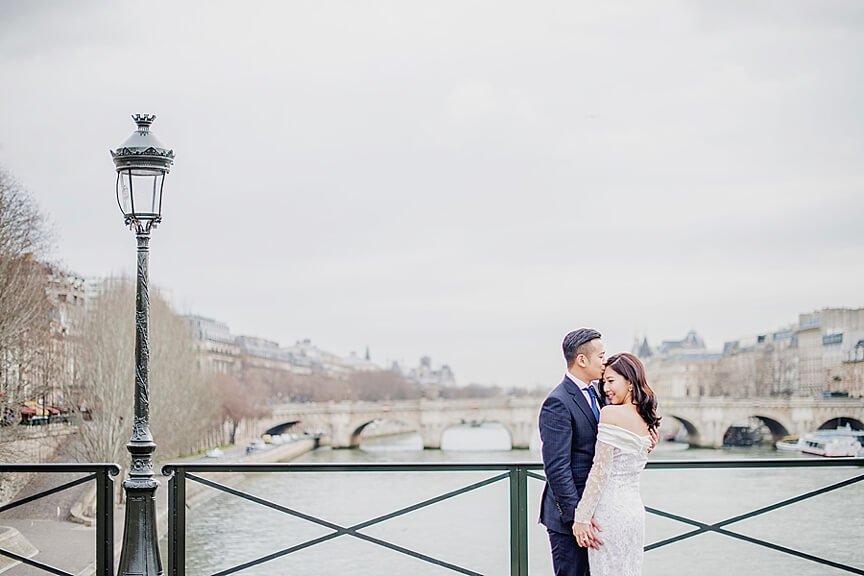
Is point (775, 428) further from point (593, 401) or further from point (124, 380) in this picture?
point (593, 401)

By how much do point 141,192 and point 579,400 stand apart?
9.36 feet

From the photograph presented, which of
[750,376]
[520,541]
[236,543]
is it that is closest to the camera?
[520,541]

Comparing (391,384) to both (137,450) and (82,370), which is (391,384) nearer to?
(82,370)

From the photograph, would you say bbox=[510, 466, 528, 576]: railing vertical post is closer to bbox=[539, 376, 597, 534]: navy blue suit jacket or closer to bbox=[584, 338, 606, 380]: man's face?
bbox=[539, 376, 597, 534]: navy blue suit jacket

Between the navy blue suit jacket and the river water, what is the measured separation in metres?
→ 6.73

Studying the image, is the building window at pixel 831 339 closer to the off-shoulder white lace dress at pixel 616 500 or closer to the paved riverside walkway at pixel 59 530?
the paved riverside walkway at pixel 59 530

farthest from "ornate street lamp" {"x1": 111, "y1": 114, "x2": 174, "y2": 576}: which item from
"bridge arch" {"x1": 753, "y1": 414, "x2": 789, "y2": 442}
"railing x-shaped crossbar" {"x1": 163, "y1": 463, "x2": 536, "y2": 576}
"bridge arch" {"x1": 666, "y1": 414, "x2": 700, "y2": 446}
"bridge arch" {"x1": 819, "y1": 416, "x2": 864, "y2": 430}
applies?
"bridge arch" {"x1": 819, "y1": 416, "x2": 864, "y2": 430}

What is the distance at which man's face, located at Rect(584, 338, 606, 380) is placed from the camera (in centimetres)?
407

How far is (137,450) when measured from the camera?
5.39m

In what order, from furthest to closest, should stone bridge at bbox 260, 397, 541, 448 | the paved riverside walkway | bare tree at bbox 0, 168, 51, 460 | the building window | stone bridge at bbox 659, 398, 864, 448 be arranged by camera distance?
the building window, stone bridge at bbox 260, 397, 541, 448, stone bridge at bbox 659, 398, 864, 448, bare tree at bbox 0, 168, 51, 460, the paved riverside walkway

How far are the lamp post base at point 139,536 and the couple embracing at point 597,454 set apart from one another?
220 centimetres

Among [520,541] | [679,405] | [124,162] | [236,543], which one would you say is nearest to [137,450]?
[124,162]

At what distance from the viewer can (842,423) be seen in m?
58.7

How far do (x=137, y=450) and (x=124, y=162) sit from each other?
5.02ft
